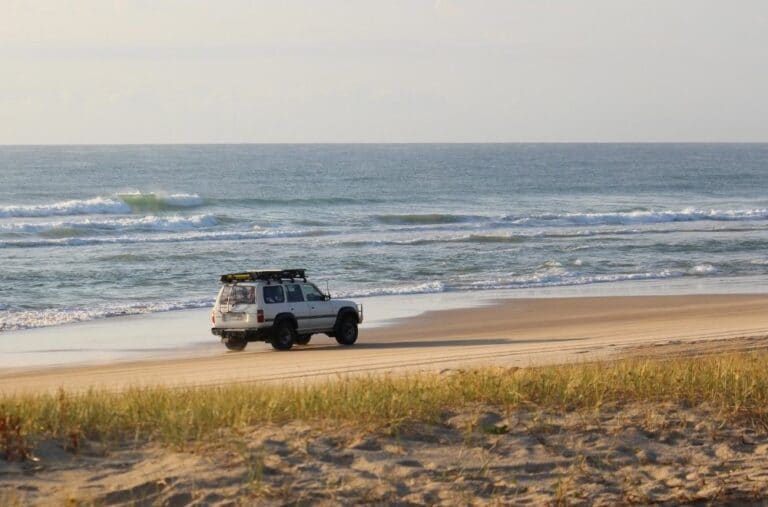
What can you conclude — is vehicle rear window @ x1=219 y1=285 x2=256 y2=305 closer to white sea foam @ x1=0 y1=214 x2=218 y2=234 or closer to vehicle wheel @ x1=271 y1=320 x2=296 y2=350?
vehicle wheel @ x1=271 y1=320 x2=296 y2=350

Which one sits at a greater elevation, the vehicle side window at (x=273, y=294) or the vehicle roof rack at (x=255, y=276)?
the vehicle roof rack at (x=255, y=276)

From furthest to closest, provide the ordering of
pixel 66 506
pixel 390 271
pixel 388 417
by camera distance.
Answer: pixel 390 271, pixel 388 417, pixel 66 506

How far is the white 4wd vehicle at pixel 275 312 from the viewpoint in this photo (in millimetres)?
22656

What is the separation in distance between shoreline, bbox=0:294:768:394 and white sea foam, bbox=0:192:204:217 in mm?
42497

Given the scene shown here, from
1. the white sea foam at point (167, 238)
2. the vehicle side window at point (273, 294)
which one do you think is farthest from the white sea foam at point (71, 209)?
the vehicle side window at point (273, 294)

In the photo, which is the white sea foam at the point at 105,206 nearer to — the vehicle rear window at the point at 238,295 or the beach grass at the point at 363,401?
the vehicle rear window at the point at 238,295

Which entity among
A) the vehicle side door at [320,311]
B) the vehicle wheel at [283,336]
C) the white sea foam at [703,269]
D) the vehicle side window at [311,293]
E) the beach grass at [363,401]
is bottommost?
the white sea foam at [703,269]

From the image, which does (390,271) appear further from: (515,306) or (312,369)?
(312,369)

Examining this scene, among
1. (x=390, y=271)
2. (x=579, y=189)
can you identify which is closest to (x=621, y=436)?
(x=390, y=271)

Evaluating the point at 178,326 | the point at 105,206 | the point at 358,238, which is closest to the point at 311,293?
the point at 178,326

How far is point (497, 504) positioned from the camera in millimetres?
8344

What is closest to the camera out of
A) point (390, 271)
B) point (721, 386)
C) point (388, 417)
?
point (388, 417)

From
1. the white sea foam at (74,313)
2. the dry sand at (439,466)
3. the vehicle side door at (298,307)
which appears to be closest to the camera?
the dry sand at (439,466)

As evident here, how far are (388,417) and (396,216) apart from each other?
181ft
